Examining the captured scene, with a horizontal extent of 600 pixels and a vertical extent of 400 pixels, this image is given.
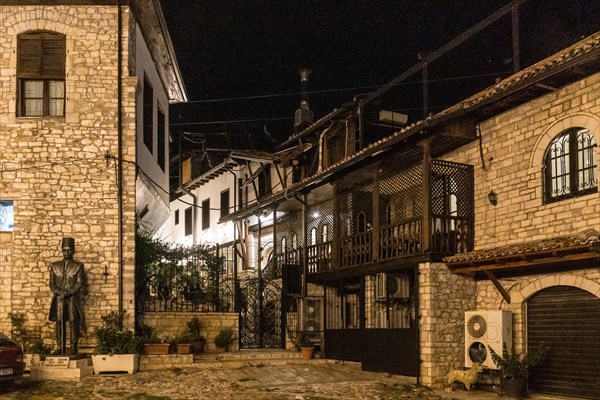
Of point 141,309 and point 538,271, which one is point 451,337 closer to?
point 538,271

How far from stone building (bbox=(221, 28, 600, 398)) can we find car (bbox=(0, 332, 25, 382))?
7707 millimetres

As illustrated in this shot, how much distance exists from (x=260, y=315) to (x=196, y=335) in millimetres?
3174

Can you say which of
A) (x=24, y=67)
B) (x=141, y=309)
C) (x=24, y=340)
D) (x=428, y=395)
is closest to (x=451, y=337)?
(x=428, y=395)

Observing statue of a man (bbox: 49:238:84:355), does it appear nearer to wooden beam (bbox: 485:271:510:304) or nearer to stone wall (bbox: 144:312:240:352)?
stone wall (bbox: 144:312:240:352)

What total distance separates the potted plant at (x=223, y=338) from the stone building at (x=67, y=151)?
9.17ft

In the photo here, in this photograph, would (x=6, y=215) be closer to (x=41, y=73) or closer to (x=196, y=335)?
(x=41, y=73)

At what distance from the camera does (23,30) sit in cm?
1709

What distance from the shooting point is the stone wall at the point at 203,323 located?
17844 millimetres

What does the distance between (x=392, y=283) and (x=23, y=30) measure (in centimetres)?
1138

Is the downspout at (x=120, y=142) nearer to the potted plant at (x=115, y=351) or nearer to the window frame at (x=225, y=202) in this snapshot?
the potted plant at (x=115, y=351)

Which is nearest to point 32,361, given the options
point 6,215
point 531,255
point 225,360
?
point 6,215

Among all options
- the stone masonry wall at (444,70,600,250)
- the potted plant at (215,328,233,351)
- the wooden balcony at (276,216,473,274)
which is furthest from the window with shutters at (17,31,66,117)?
the stone masonry wall at (444,70,600,250)

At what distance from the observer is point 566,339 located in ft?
41.6

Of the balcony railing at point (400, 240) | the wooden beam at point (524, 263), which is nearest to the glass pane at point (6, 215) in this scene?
the balcony railing at point (400, 240)
